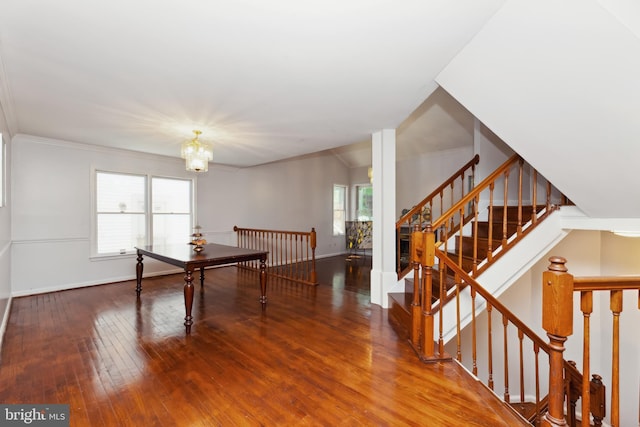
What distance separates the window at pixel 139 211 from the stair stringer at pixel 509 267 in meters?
5.00

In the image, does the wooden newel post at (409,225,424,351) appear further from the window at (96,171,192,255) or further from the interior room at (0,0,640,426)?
the window at (96,171,192,255)

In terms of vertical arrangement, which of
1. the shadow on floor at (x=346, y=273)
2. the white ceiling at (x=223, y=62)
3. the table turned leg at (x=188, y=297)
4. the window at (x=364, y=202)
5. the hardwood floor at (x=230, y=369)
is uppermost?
the white ceiling at (x=223, y=62)

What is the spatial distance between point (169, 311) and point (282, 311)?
1407mm

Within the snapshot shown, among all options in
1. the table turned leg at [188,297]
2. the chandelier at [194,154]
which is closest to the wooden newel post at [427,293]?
the table turned leg at [188,297]

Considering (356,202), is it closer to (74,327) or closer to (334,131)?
(334,131)

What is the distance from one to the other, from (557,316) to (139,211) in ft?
19.4

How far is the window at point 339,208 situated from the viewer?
350 inches

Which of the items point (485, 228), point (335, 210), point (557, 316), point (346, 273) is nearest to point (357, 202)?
point (335, 210)

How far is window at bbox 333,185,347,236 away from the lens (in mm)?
8898

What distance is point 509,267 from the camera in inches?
114

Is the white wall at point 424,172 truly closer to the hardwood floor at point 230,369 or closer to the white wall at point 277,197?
the white wall at point 277,197

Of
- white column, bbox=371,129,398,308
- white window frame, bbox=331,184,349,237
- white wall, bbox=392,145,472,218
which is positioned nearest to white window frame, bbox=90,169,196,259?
white column, bbox=371,129,398,308

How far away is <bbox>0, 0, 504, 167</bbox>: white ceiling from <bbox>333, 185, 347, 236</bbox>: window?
515 centimetres

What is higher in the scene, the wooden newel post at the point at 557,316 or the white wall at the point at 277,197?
the white wall at the point at 277,197
